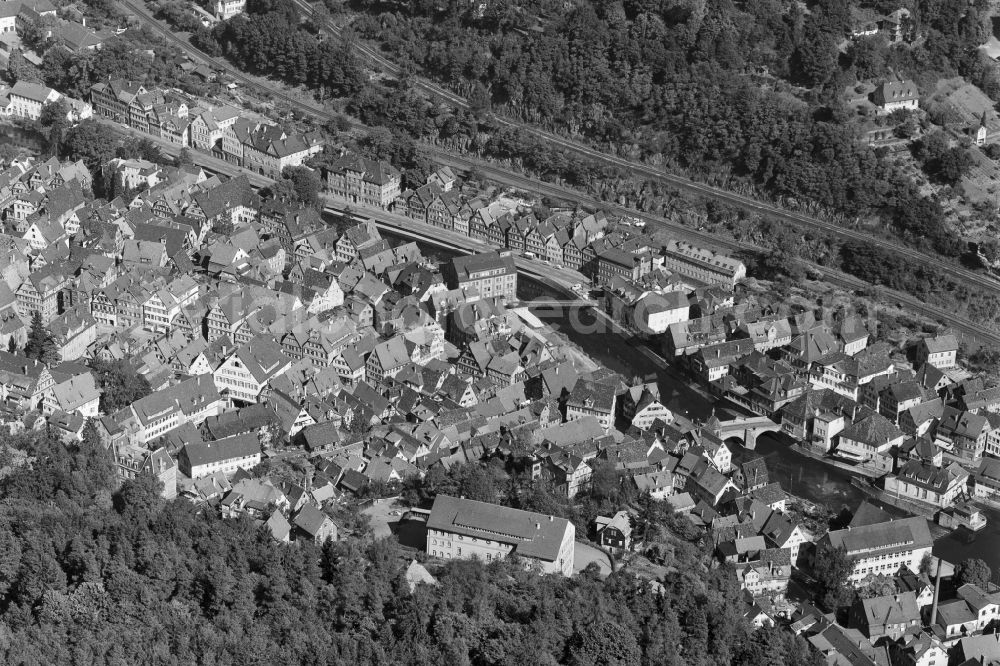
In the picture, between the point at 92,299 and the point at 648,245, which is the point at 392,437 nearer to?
the point at 92,299

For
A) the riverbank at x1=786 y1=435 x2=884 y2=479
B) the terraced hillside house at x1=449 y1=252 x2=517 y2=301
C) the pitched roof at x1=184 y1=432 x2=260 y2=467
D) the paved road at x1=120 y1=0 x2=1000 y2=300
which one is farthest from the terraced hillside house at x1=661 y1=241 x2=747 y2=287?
the pitched roof at x1=184 y1=432 x2=260 y2=467

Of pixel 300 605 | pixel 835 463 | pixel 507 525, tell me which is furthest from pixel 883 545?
pixel 300 605

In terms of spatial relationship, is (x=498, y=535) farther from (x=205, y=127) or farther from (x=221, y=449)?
(x=205, y=127)

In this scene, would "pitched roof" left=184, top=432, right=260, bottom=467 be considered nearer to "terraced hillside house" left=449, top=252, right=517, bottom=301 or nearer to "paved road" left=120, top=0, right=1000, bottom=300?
"terraced hillside house" left=449, top=252, right=517, bottom=301

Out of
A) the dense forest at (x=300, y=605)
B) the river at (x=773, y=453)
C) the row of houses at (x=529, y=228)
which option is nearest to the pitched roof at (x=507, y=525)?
the dense forest at (x=300, y=605)

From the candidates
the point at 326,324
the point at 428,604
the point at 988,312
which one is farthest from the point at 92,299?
the point at 988,312
